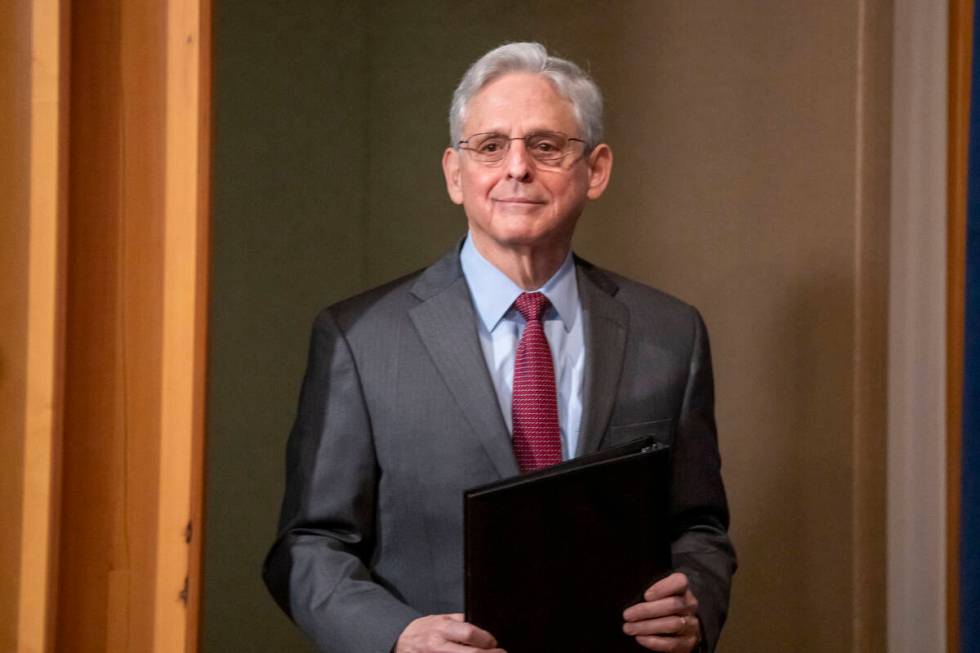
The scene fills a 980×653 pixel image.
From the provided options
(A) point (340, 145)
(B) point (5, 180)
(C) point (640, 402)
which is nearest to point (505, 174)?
(C) point (640, 402)

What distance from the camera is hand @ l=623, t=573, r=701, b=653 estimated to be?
1384 mm

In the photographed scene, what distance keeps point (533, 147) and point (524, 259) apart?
0.16m

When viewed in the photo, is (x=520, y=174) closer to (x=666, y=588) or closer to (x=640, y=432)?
(x=640, y=432)

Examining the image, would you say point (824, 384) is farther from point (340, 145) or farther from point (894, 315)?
point (340, 145)

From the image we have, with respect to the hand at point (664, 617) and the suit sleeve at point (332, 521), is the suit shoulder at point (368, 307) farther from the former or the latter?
the hand at point (664, 617)

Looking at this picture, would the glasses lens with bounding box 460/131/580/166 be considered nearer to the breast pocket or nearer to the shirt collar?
the shirt collar

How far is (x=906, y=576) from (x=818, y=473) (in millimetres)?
240

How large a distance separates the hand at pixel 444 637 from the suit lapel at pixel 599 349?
0.33 m

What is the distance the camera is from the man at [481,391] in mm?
1478

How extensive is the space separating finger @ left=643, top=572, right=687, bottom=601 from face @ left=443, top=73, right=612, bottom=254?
1.62 feet

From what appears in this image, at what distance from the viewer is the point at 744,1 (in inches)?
84.4

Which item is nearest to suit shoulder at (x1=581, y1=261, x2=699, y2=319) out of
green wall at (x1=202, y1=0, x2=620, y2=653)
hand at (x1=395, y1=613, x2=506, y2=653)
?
hand at (x1=395, y1=613, x2=506, y2=653)

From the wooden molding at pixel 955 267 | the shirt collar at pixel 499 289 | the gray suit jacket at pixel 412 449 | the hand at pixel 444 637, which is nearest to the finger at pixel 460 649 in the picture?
the hand at pixel 444 637

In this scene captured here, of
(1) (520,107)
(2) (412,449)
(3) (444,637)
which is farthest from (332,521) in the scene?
(1) (520,107)
